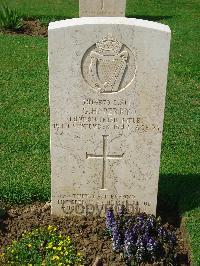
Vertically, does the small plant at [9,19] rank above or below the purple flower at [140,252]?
above

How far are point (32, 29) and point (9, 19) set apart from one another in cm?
65

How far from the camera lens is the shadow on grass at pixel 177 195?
17.5ft

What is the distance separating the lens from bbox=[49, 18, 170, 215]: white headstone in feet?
14.2

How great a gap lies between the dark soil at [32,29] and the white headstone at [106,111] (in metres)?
7.54

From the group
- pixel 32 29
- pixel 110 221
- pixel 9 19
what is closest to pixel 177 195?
pixel 110 221

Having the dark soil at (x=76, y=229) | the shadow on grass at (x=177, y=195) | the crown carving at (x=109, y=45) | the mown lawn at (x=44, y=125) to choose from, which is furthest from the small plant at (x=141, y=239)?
the crown carving at (x=109, y=45)

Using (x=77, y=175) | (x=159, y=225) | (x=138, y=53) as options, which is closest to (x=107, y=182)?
(x=77, y=175)

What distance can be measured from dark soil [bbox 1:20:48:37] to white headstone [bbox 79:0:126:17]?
7.55ft

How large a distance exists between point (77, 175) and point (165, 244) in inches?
41.1

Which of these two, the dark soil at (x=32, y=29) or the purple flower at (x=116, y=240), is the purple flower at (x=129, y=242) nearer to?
the purple flower at (x=116, y=240)

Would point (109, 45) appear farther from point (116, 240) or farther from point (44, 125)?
point (44, 125)

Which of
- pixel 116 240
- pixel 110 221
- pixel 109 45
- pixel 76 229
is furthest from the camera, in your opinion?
pixel 76 229

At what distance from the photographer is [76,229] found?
197 inches

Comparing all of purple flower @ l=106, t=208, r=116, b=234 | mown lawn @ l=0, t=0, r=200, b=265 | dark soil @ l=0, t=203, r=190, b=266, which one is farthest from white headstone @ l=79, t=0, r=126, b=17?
purple flower @ l=106, t=208, r=116, b=234
